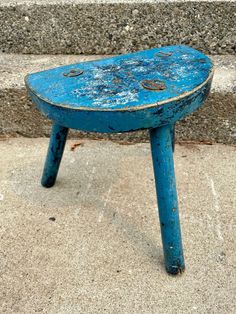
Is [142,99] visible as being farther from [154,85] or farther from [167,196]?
[167,196]

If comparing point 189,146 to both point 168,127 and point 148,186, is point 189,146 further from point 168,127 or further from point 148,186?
point 168,127

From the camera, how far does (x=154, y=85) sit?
99 centimetres

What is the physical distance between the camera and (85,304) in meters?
1.01

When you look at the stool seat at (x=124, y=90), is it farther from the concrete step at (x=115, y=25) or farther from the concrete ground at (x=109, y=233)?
the concrete step at (x=115, y=25)

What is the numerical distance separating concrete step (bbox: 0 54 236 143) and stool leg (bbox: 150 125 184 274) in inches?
21.7

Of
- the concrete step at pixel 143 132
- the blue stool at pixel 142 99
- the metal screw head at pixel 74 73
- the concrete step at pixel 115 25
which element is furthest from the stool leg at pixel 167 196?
the concrete step at pixel 115 25

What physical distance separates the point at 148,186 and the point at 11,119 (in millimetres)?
583

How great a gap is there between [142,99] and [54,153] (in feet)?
1.46

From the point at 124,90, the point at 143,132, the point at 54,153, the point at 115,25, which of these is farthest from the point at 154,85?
the point at 115,25

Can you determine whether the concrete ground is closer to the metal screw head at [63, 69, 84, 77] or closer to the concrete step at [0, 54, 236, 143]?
the concrete step at [0, 54, 236, 143]

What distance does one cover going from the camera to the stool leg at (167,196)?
0.98m

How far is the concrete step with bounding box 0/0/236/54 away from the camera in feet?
5.46

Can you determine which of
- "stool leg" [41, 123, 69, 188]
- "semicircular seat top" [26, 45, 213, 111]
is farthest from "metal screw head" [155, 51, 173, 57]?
"stool leg" [41, 123, 69, 188]

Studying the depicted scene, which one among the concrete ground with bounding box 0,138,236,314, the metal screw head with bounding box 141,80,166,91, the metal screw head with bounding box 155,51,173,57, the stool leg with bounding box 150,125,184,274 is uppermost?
the metal screw head with bounding box 141,80,166,91
